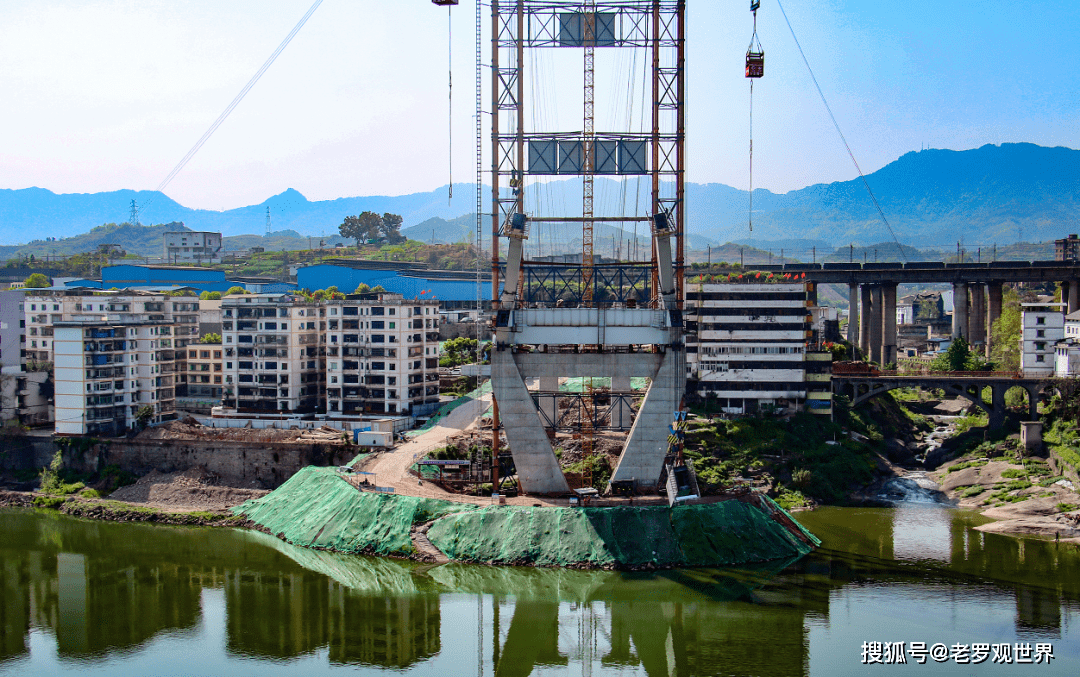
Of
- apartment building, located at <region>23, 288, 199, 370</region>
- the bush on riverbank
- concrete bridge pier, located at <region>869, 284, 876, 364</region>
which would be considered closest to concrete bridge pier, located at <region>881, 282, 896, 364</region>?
concrete bridge pier, located at <region>869, 284, 876, 364</region>

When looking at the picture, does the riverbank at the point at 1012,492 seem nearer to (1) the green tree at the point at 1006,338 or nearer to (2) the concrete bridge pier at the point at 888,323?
(1) the green tree at the point at 1006,338

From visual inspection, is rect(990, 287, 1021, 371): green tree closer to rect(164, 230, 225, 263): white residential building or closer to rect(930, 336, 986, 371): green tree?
rect(930, 336, 986, 371): green tree

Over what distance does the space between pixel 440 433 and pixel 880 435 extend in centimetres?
2342

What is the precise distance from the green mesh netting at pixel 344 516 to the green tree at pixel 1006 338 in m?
41.1

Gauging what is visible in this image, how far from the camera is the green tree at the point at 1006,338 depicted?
55.7 meters

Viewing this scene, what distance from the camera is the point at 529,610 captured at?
25578 millimetres

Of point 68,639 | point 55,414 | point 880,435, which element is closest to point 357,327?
point 55,414

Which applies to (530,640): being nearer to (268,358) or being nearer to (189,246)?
(268,358)

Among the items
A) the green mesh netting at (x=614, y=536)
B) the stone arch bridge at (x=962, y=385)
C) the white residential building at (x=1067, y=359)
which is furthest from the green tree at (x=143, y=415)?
the white residential building at (x=1067, y=359)

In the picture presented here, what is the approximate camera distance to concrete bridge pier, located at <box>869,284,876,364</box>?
210 ft

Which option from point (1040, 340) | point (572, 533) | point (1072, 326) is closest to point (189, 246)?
point (572, 533)

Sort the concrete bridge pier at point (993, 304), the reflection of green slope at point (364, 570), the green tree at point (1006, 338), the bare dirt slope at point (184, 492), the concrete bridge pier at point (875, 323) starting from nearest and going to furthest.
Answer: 1. the reflection of green slope at point (364, 570)
2. the bare dirt slope at point (184, 492)
3. the green tree at point (1006, 338)
4. the concrete bridge pier at point (993, 304)
5. the concrete bridge pier at point (875, 323)

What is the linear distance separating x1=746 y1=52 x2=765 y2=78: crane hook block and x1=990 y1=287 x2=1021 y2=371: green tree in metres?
27.6

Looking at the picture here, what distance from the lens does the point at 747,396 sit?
145 ft
